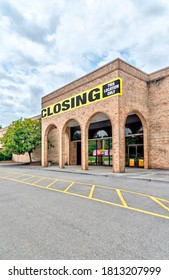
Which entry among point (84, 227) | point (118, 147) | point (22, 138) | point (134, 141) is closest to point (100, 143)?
point (134, 141)

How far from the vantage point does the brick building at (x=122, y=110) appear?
15625 millimetres

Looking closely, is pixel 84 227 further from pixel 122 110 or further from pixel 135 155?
pixel 135 155

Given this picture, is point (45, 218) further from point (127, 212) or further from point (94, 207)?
point (127, 212)

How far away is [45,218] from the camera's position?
16.2ft

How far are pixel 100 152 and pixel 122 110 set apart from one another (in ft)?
31.1

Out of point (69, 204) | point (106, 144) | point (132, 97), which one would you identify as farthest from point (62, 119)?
point (69, 204)

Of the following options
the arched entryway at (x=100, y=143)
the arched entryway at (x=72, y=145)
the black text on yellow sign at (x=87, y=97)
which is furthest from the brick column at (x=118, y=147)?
the arched entryway at (x=72, y=145)

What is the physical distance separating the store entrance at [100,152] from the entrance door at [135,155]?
106 inches

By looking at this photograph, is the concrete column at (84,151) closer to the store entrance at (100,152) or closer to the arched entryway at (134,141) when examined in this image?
the arched entryway at (134,141)

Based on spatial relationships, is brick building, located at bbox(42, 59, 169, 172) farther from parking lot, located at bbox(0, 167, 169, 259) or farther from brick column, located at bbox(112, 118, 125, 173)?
parking lot, located at bbox(0, 167, 169, 259)

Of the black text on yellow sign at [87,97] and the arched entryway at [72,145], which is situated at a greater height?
the black text on yellow sign at [87,97]

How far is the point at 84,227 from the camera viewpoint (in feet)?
14.1

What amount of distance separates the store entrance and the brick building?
0.56 ft
